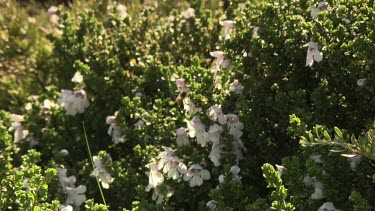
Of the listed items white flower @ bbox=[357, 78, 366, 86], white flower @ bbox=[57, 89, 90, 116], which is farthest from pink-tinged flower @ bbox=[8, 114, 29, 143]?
white flower @ bbox=[357, 78, 366, 86]

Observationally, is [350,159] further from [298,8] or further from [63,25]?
[63,25]

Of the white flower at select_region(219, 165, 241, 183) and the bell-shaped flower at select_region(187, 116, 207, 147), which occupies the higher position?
the bell-shaped flower at select_region(187, 116, 207, 147)

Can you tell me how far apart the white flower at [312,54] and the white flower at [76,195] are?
1.11m

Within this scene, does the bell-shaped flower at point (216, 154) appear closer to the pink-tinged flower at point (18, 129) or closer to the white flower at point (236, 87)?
the white flower at point (236, 87)

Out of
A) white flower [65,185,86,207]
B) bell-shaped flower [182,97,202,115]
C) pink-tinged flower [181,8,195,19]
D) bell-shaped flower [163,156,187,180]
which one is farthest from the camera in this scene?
pink-tinged flower [181,8,195,19]

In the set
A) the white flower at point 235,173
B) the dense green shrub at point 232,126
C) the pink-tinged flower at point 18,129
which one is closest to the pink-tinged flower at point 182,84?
the dense green shrub at point 232,126

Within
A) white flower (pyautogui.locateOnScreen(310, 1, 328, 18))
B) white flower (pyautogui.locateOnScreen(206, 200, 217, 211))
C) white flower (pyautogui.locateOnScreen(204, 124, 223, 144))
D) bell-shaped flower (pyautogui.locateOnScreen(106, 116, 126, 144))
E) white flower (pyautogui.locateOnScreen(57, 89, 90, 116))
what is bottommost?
white flower (pyautogui.locateOnScreen(206, 200, 217, 211))

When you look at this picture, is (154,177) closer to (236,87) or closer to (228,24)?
(236,87)

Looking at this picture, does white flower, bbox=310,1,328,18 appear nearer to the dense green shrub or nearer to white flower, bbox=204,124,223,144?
the dense green shrub

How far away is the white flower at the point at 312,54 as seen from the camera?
2426mm

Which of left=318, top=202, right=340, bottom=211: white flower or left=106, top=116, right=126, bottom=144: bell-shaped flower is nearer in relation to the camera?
left=318, top=202, right=340, bottom=211: white flower

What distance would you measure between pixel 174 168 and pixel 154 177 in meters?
0.09

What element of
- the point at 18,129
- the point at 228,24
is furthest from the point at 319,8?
the point at 18,129

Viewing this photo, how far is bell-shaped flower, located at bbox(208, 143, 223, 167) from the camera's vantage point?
2.53 meters
